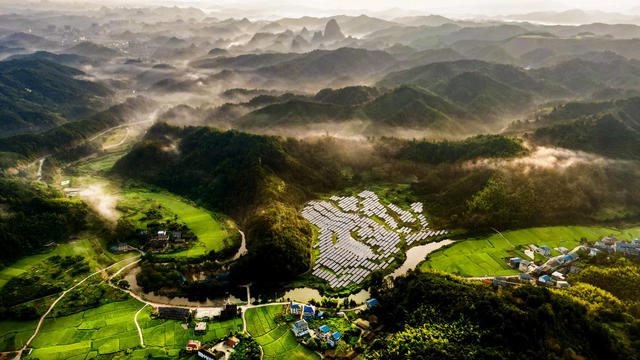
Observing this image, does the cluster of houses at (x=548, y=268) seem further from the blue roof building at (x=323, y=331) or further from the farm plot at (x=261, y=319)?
the farm plot at (x=261, y=319)

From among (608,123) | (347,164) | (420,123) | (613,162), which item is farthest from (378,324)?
(420,123)

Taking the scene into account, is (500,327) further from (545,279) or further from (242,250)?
(242,250)

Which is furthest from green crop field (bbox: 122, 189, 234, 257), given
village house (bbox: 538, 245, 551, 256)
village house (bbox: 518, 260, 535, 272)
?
village house (bbox: 538, 245, 551, 256)

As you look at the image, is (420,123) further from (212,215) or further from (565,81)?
(565,81)

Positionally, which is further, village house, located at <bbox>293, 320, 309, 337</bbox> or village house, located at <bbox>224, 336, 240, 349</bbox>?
village house, located at <bbox>293, 320, 309, 337</bbox>

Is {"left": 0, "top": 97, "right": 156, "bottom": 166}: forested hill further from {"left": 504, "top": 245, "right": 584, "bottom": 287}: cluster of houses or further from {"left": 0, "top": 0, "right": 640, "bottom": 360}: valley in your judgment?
{"left": 504, "top": 245, "right": 584, "bottom": 287}: cluster of houses

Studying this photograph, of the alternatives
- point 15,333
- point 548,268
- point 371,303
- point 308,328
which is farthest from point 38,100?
point 548,268

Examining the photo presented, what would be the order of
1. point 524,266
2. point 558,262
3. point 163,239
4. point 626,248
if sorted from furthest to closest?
point 163,239 < point 626,248 < point 558,262 < point 524,266
